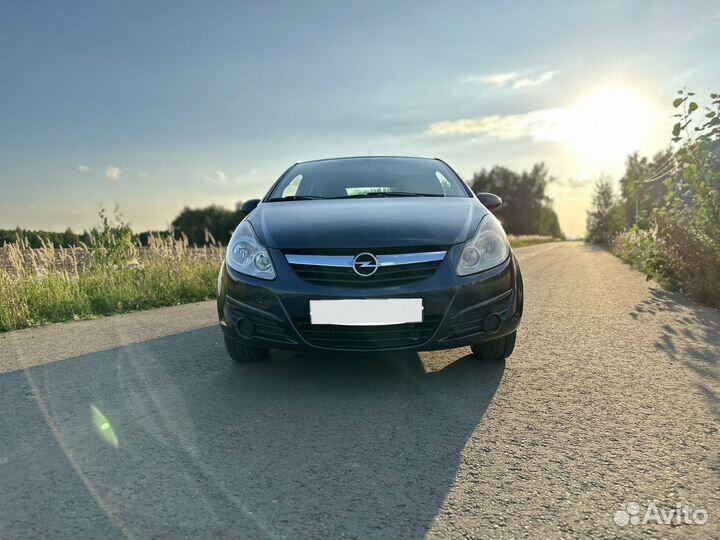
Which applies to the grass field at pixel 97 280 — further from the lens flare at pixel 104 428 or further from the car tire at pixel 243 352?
the lens flare at pixel 104 428

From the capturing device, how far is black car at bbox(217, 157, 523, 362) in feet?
10.5

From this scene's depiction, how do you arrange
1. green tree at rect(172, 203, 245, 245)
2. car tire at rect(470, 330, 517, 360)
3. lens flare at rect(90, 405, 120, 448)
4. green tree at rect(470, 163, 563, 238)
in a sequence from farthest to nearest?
green tree at rect(470, 163, 563, 238) < green tree at rect(172, 203, 245, 245) < car tire at rect(470, 330, 517, 360) < lens flare at rect(90, 405, 120, 448)

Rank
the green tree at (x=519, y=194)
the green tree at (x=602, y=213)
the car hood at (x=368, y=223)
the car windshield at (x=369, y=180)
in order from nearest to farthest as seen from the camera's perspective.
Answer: the car hood at (x=368, y=223), the car windshield at (x=369, y=180), the green tree at (x=602, y=213), the green tree at (x=519, y=194)

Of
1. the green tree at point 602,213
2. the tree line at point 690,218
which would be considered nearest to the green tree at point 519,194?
the green tree at point 602,213

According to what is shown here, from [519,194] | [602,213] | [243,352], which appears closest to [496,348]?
[243,352]

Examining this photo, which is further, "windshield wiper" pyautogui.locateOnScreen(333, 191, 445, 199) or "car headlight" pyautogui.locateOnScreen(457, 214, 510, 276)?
"windshield wiper" pyautogui.locateOnScreen(333, 191, 445, 199)

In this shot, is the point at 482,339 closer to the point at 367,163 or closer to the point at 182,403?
the point at 182,403

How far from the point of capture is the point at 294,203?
428 centimetres

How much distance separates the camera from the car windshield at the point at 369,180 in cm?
466

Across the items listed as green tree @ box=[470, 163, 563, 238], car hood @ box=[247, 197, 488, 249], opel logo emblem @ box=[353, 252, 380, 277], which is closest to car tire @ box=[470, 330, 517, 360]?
car hood @ box=[247, 197, 488, 249]

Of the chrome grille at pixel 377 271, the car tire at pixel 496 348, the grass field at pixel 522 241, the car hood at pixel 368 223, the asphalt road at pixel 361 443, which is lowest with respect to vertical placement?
the grass field at pixel 522 241

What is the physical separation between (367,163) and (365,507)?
370 cm

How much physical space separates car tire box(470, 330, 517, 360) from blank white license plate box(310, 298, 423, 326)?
0.81 meters

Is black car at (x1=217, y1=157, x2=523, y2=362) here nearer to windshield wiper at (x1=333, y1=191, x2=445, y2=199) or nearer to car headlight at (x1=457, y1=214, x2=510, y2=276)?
car headlight at (x1=457, y1=214, x2=510, y2=276)
